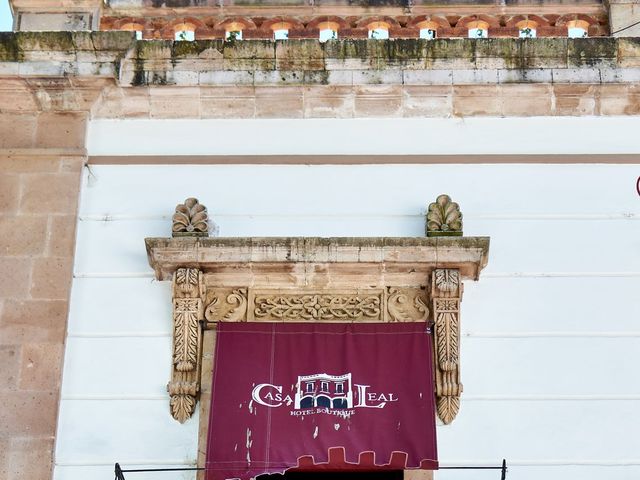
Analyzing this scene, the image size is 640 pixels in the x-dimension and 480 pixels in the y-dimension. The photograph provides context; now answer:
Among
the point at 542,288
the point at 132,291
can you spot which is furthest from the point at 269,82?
the point at 542,288

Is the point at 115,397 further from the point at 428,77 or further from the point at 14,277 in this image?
the point at 428,77

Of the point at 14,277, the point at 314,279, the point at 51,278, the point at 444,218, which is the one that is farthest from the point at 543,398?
the point at 14,277

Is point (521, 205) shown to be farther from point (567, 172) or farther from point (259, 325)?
point (259, 325)

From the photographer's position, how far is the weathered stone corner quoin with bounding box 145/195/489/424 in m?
Answer: 10.9

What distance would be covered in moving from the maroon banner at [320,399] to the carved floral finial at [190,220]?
82cm

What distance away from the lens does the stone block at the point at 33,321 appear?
430 inches

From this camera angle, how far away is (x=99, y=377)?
10828 millimetres

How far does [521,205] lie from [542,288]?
30.6 inches

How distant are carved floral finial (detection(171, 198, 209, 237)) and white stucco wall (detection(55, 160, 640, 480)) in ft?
0.69

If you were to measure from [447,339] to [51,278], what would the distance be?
3.21m

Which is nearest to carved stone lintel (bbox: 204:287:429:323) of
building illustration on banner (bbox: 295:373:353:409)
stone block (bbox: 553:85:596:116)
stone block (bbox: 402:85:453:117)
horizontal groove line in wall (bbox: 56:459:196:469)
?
building illustration on banner (bbox: 295:373:353:409)

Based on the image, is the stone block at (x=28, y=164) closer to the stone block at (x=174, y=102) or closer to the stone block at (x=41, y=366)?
the stone block at (x=174, y=102)

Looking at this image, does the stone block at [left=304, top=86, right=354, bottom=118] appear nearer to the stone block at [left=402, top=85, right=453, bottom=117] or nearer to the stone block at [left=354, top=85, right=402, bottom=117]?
→ the stone block at [left=354, top=85, right=402, bottom=117]

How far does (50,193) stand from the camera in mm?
11547
